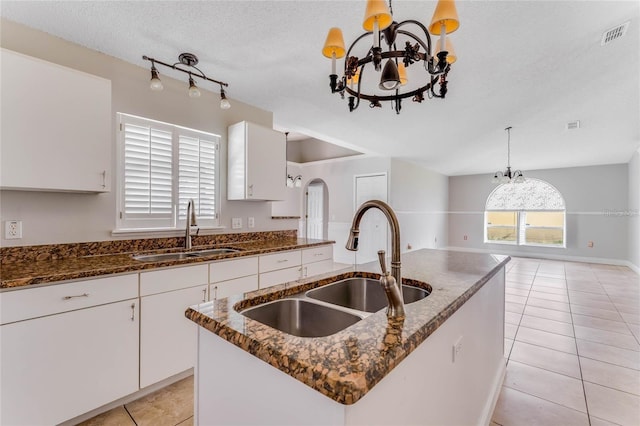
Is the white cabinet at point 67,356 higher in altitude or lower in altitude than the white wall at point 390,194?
lower

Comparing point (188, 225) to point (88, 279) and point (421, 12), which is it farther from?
point (421, 12)

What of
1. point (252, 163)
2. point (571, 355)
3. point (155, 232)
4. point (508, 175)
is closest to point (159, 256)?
point (155, 232)

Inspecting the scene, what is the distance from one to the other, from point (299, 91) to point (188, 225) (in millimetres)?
1844

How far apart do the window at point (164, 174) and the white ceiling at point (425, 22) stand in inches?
24.1

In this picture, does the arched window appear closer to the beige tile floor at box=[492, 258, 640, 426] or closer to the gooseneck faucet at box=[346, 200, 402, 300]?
→ the beige tile floor at box=[492, 258, 640, 426]

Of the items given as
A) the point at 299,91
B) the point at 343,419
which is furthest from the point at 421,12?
the point at 343,419

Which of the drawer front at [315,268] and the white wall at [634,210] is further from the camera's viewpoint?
the white wall at [634,210]

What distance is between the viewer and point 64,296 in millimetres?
1522

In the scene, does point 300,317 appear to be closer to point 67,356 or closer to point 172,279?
point 172,279

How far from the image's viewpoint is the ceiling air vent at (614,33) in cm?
252

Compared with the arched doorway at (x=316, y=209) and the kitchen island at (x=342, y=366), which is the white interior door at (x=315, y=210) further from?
the kitchen island at (x=342, y=366)

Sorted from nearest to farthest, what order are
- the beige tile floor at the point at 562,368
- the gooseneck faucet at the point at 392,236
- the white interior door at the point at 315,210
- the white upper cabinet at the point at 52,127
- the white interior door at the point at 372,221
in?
the gooseneck faucet at the point at 392,236 → the white upper cabinet at the point at 52,127 → the beige tile floor at the point at 562,368 → the white interior door at the point at 372,221 → the white interior door at the point at 315,210

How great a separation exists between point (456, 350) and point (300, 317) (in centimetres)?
70

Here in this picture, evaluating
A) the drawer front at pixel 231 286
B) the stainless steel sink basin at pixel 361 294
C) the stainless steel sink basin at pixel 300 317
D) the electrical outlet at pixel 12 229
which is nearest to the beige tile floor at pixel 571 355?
the stainless steel sink basin at pixel 361 294
